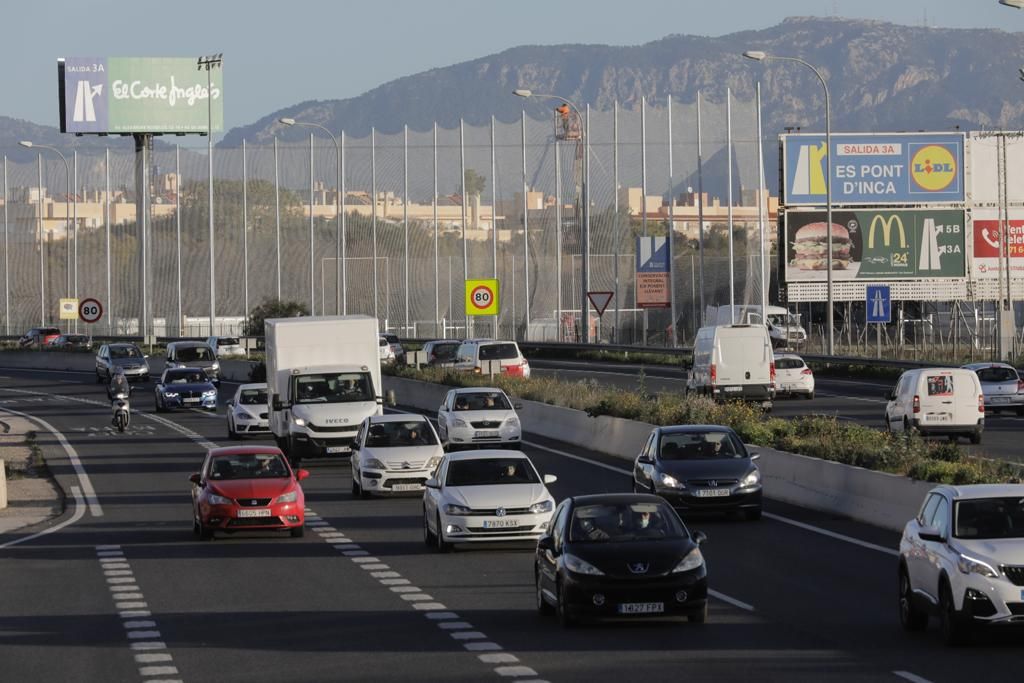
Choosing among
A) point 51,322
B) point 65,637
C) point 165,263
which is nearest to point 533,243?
point 165,263

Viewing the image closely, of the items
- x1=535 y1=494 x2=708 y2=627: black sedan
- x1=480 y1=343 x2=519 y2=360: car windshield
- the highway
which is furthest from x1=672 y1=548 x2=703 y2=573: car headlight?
x1=480 y1=343 x2=519 y2=360: car windshield

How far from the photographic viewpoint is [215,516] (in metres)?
25.9

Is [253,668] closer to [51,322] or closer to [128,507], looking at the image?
[128,507]

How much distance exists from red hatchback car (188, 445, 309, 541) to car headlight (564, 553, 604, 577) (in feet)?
33.3

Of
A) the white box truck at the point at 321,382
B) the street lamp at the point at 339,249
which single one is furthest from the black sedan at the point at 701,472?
the street lamp at the point at 339,249

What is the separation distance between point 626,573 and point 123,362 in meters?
62.6

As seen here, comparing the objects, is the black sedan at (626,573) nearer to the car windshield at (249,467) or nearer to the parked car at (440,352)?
the car windshield at (249,467)

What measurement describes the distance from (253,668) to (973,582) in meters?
5.82

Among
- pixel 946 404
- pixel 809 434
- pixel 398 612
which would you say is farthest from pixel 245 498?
pixel 946 404

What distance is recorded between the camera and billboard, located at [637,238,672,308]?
70375mm

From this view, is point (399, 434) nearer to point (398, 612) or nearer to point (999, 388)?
point (398, 612)

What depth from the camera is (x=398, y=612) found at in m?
18.3

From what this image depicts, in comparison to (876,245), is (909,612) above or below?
below

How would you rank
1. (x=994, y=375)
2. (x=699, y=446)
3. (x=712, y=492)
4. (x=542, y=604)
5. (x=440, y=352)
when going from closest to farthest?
(x=542, y=604) < (x=712, y=492) < (x=699, y=446) < (x=994, y=375) < (x=440, y=352)
